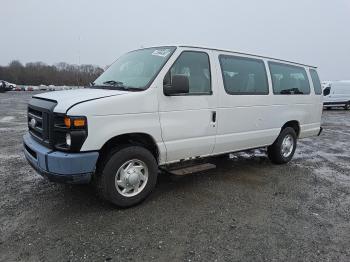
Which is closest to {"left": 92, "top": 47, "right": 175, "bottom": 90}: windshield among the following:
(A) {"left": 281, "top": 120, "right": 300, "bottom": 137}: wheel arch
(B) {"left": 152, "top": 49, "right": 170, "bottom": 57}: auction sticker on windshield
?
(B) {"left": 152, "top": 49, "right": 170, "bottom": 57}: auction sticker on windshield

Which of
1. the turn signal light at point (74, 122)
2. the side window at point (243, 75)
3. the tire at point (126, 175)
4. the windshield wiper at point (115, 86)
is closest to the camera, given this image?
the turn signal light at point (74, 122)

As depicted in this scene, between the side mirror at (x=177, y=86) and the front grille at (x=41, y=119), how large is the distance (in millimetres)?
1426

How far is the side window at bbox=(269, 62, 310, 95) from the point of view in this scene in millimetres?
5934

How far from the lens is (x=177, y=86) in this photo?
3.94 meters

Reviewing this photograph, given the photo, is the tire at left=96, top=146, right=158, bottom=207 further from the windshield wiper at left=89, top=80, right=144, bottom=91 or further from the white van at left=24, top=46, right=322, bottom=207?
the windshield wiper at left=89, top=80, right=144, bottom=91

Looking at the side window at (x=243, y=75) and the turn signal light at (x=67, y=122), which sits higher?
the side window at (x=243, y=75)

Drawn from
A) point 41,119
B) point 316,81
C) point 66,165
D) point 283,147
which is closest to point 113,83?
point 41,119

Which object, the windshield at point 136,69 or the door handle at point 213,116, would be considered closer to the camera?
the windshield at point 136,69

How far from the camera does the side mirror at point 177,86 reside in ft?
12.8

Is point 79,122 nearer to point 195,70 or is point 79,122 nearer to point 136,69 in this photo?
point 136,69

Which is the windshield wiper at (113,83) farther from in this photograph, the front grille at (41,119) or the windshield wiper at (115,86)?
the front grille at (41,119)

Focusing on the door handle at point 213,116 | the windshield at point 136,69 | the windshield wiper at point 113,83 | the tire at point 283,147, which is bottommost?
the tire at point 283,147

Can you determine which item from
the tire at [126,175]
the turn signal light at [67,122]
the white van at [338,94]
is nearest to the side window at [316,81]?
the tire at [126,175]

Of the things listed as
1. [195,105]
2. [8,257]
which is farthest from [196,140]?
[8,257]
